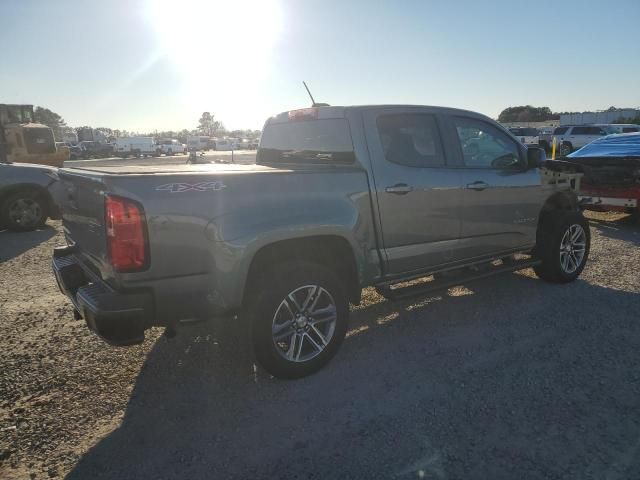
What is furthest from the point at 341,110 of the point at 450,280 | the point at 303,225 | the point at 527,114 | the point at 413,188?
the point at 527,114

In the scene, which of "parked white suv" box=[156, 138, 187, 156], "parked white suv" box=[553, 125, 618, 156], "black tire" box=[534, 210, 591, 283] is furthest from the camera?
"parked white suv" box=[156, 138, 187, 156]

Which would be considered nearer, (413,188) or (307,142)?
(413,188)

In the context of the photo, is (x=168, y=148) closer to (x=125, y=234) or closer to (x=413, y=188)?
(x=413, y=188)

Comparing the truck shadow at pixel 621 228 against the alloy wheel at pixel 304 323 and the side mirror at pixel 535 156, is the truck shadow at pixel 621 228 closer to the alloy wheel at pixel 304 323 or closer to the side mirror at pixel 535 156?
the side mirror at pixel 535 156

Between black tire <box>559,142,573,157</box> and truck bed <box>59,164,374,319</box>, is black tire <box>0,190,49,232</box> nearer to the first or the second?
truck bed <box>59,164,374,319</box>

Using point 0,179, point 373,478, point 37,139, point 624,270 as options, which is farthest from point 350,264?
point 37,139

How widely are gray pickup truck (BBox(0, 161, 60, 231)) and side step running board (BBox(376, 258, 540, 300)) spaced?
7.15 meters

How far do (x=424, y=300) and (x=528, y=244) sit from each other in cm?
127

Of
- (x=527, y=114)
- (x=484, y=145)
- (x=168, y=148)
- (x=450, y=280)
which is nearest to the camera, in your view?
(x=450, y=280)

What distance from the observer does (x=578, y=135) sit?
26906mm

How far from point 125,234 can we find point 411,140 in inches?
96.6

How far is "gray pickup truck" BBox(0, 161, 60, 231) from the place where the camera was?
8.48 metres

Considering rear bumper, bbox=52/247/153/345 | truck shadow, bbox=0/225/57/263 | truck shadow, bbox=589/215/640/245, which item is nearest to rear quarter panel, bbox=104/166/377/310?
rear bumper, bbox=52/247/153/345

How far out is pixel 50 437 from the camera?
2.69 m
